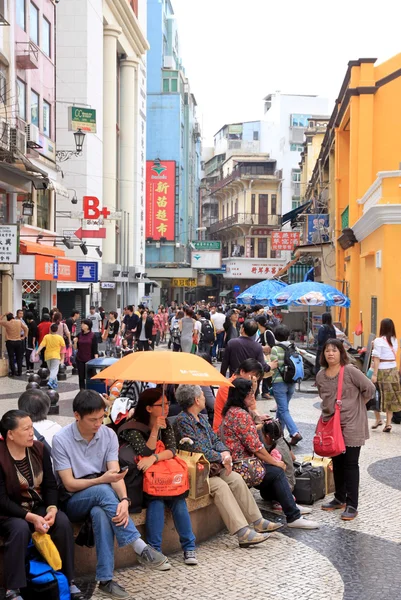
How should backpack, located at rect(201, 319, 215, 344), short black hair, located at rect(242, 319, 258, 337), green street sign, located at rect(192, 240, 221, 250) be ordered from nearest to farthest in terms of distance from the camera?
short black hair, located at rect(242, 319, 258, 337) → backpack, located at rect(201, 319, 215, 344) → green street sign, located at rect(192, 240, 221, 250)

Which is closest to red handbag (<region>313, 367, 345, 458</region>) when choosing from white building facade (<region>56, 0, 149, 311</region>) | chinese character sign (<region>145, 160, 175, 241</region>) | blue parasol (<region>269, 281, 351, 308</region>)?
blue parasol (<region>269, 281, 351, 308</region>)

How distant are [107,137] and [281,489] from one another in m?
39.2

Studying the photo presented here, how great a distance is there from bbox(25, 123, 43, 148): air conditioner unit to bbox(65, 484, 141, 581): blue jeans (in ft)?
60.0

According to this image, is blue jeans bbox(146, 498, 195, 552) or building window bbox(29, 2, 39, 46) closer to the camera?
blue jeans bbox(146, 498, 195, 552)

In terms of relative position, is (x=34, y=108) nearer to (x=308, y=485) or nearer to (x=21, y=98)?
(x=21, y=98)

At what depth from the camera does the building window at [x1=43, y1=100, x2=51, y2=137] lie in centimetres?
2528

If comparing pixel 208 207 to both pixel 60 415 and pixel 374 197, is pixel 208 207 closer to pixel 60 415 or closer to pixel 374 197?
pixel 374 197

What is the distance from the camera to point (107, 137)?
43906 millimetres

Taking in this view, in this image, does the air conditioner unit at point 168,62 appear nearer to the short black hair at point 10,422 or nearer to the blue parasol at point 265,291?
the blue parasol at point 265,291

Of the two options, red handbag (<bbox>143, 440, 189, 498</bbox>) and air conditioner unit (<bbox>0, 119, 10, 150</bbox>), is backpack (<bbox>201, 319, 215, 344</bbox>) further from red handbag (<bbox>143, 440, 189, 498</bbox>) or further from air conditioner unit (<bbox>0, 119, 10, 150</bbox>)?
red handbag (<bbox>143, 440, 189, 498</bbox>)

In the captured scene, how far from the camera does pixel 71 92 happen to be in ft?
120

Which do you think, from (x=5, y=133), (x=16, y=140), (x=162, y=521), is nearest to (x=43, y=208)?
(x=16, y=140)

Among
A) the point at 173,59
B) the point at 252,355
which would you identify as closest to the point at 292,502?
the point at 252,355

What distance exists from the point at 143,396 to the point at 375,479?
155 inches
